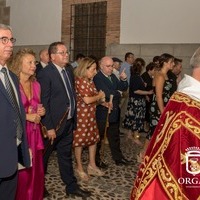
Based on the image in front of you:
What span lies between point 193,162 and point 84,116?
275cm

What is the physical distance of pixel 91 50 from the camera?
1085 centimetres

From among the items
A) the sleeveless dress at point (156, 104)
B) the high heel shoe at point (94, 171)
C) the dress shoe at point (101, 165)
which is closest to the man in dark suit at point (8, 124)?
the high heel shoe at point (94, 171)

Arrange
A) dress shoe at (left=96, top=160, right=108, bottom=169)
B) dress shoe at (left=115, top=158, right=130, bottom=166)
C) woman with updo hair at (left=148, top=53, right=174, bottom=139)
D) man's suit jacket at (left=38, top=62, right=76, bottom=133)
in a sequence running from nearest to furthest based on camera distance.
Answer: man's suit jacket at (left=38, top=62, right=76, bottom=133)
woman with updo hair at (left=148, top=53, right=174, bottom=139)
dress shoe at (left=96, top=160, right=108, bottom=169)
dress shoe at (left=115, top=158, right=130, bottom=166)

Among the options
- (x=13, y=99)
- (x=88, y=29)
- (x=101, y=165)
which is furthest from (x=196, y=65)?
(x=88, y=29)

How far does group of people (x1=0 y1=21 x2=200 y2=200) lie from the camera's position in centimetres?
216

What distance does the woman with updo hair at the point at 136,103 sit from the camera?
7004 mm

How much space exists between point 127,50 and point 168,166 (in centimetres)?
772

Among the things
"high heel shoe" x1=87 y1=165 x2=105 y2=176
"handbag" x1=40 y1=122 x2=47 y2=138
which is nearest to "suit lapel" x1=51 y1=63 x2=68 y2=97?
"handbag" x1=40 y1=122 x2=47 y2=138

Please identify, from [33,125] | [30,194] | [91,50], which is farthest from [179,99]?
[91,50]

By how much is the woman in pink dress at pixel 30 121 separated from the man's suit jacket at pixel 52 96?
0.15 metres

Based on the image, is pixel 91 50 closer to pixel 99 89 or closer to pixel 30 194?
pixel 99 89

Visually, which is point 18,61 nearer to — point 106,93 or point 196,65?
point 106,93

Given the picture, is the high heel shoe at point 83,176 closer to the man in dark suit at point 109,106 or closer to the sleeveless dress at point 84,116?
the sleeveless dress at point 84,116

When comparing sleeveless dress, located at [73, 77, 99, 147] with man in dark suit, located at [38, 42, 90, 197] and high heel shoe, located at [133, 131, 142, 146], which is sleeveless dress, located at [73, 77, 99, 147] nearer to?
man in dark suit, located at [38, 42, 90, 197]
